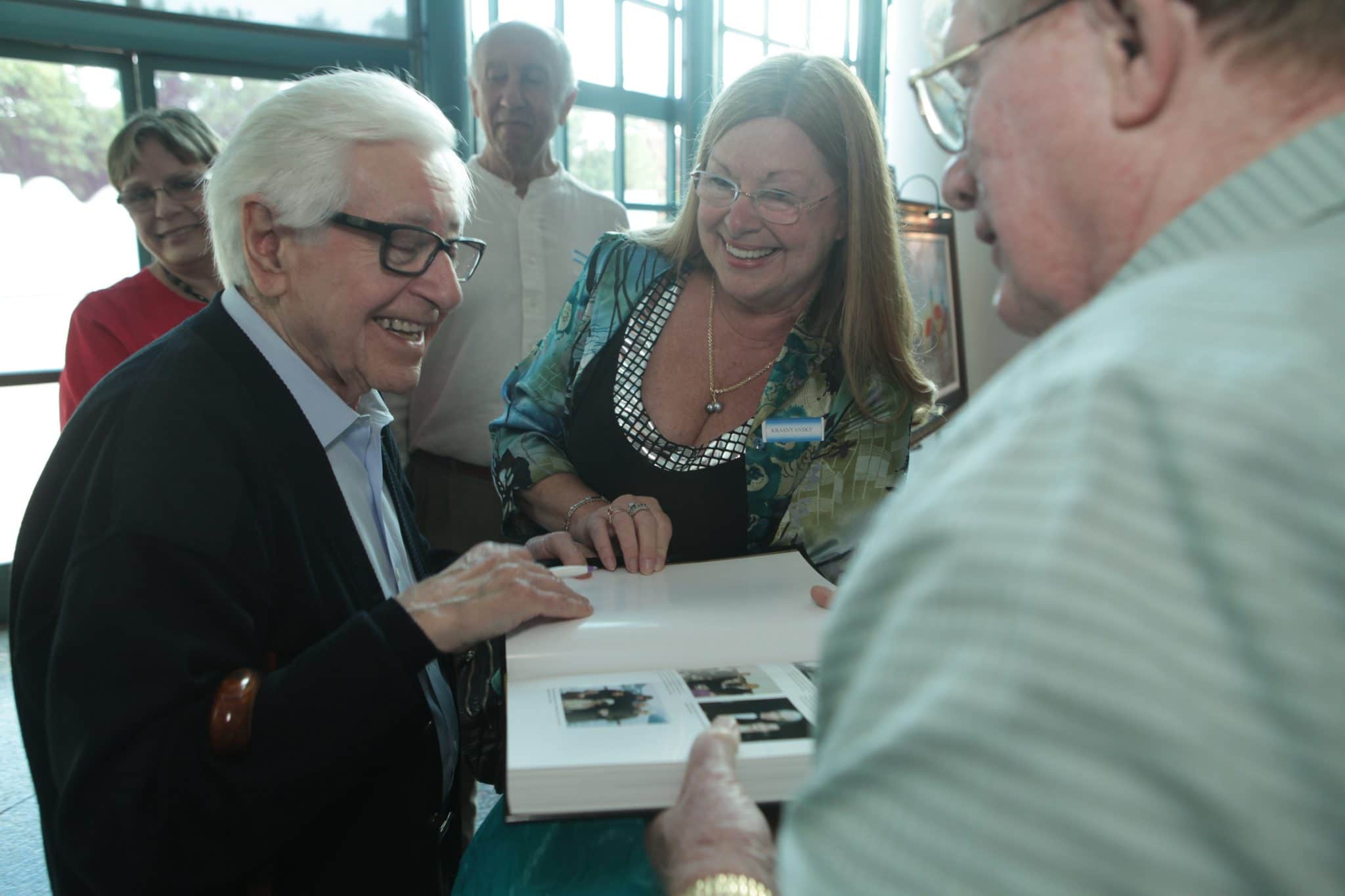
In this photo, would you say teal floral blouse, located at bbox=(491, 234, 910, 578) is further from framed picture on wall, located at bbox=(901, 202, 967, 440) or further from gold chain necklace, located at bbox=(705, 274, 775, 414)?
framed picture on wall, located at bbox=(901, 202, 967, 440)

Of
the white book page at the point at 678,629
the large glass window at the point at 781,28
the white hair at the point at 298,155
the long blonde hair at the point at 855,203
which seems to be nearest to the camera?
the white book page at the point at 678,629

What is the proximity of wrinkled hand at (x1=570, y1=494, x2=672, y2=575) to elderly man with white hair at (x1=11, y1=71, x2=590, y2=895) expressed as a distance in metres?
0.27

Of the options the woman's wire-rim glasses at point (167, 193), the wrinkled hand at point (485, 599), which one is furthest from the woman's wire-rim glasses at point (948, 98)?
the woman's wire-rim glasses at point (167, 193)

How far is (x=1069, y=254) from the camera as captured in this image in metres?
0.63

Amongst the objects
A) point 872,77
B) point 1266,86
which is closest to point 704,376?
point 1266,86

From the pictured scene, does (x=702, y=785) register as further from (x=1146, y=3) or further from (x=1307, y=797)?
(x=1146, y=3)

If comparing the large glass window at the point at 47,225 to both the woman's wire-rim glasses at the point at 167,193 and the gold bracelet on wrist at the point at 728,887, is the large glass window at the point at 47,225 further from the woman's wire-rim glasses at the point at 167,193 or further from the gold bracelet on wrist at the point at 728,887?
the gold bracelet on wrist at the point at 728,887

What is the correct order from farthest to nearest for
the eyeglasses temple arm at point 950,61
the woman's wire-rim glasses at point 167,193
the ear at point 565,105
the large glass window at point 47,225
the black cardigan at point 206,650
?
the large glass window at point 47,225
the ear at point 565,105
the woman's wire-rim glasses at point 167,193
the black cardigan at point 206,650
the eyeglasses temple arm at point 950,61

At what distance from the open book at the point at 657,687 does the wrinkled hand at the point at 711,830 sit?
3 centimetres

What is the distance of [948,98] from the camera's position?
2.67 ft

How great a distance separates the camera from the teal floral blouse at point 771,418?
1704 mm

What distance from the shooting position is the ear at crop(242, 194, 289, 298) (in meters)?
1.38

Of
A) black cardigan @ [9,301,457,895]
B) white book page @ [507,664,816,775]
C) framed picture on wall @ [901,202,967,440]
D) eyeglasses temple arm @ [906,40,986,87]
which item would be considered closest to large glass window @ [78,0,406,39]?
framed picture on wall @ [901,202,967,440]

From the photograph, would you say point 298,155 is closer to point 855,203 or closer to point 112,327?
point 855,203
